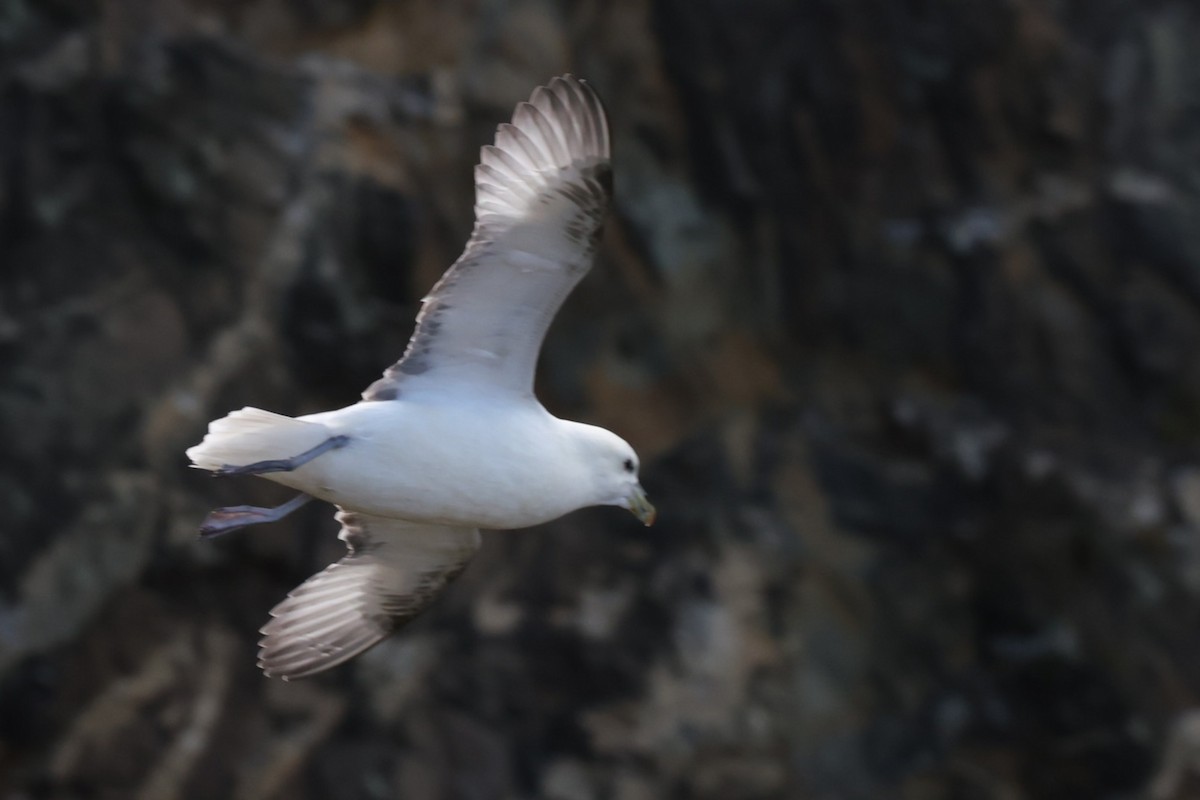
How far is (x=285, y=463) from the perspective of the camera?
398 cm

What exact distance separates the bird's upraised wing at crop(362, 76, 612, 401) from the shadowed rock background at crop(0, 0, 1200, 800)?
2504mm

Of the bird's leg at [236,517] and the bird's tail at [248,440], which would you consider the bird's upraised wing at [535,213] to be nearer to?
the bird's tail at [248,440]

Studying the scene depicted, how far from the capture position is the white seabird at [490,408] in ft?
13.3

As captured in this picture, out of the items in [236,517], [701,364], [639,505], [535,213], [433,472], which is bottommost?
[701,364]

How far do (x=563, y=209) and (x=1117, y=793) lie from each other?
4.01 metres

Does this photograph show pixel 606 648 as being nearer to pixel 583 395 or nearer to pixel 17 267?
pixel 583 395

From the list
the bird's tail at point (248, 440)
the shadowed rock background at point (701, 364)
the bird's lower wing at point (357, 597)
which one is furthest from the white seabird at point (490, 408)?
the shadowed rock background at point (701, 364)

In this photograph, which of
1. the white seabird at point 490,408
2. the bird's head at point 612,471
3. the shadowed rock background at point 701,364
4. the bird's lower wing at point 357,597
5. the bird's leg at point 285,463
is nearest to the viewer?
→ the bird's leg at point 285,463

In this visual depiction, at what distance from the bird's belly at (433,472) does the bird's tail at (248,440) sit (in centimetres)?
7

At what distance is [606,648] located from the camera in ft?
22.1

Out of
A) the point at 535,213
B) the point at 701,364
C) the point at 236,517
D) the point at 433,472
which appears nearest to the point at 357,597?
the point at 236,517

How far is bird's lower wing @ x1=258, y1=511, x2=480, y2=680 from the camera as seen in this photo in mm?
4777

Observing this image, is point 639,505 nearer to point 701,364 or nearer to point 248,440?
point 248,440

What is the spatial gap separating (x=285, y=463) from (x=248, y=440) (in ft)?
0.35
